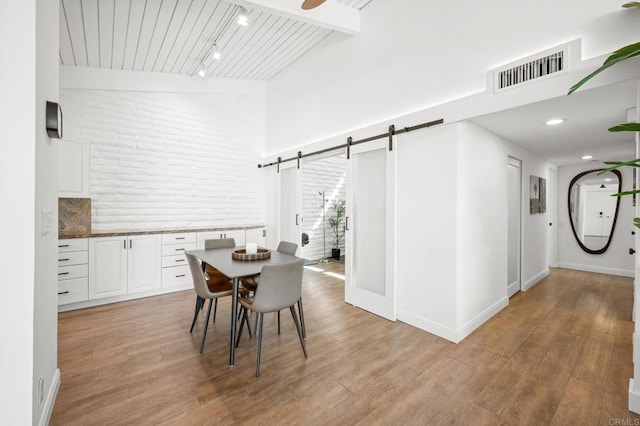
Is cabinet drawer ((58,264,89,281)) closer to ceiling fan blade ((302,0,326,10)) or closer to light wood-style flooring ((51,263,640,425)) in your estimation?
light wood-style flooring ((51,263,640,425))

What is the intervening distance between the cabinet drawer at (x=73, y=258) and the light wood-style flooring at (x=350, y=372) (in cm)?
67

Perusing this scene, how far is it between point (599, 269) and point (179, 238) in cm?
743

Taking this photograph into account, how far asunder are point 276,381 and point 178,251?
117 inches

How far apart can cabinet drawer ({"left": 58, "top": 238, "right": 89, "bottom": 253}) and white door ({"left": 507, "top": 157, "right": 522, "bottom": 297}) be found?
5.65m

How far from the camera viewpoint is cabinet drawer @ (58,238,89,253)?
3.52 m

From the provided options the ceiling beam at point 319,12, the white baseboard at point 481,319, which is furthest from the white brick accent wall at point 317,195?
the white baseboard at point 481,319

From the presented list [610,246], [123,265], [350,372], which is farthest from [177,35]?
[610,246]

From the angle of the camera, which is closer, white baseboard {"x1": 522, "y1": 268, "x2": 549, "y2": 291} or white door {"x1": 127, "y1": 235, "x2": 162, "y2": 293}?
white door {"x1": 127, "y1": 235, "x2": 162, "y2": 293}

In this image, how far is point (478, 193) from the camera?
3.08 meters

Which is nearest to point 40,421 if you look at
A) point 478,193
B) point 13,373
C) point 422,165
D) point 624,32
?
point 13,373

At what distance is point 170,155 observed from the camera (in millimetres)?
4785

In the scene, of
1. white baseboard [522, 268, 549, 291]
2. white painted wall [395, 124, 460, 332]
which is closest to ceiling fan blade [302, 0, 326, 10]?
white painted wall [395, 124, 460, 332]

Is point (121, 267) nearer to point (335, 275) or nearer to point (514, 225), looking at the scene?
point (335, 275)

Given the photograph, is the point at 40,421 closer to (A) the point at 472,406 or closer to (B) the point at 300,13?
(A) the point at 472,406
